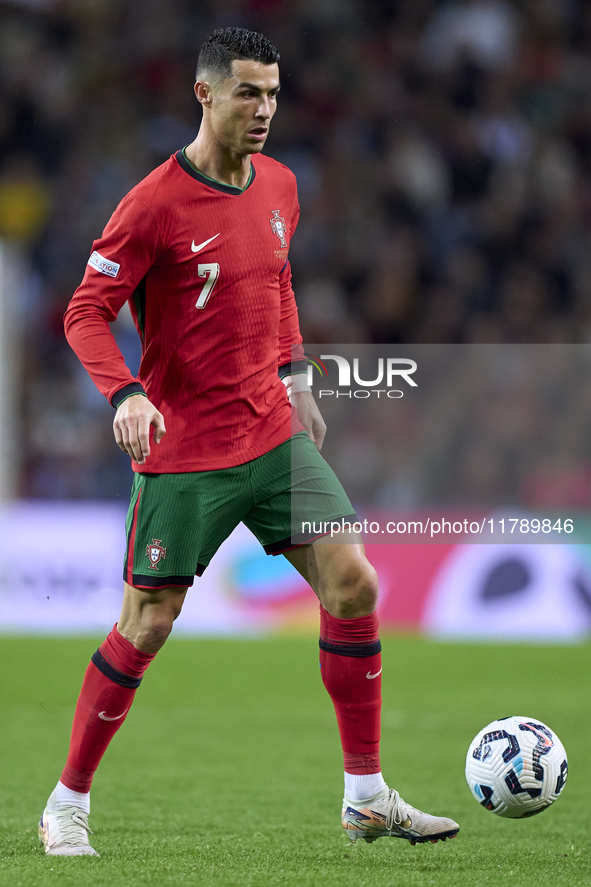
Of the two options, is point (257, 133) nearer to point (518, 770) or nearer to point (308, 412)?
point (308, 412)

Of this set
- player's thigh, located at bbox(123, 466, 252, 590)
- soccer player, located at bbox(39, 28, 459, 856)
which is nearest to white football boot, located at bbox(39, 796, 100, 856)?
soccer player, located at bbox(39, 28, 459, 856)

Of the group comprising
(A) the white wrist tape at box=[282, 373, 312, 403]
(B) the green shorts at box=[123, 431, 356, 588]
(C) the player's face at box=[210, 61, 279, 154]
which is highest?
(C) the player's face at box=[210, 61, 279, 154]

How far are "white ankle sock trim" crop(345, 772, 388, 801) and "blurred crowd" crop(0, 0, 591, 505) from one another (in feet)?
20.6

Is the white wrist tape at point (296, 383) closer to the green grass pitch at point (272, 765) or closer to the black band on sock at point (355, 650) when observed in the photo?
the black band on sock at point (355, 650)

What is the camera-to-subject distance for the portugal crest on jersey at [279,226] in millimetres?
3545

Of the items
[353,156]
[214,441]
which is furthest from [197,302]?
[353,156]

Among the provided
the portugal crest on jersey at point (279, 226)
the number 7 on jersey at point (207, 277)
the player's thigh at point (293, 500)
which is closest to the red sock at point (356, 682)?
the player's thigh at point (293, 500)

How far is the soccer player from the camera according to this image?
333cm

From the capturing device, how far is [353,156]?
37.0 ft

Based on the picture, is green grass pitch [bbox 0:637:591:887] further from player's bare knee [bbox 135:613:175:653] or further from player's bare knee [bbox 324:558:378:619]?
player's bare knee [bbox 324:558:378:619]

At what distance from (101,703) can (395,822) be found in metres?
0.90

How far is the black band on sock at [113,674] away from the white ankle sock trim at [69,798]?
13.3 inches

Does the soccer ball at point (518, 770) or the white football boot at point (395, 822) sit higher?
the soccer ball at point (518, 770)

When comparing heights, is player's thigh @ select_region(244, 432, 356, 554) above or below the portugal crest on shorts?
above
